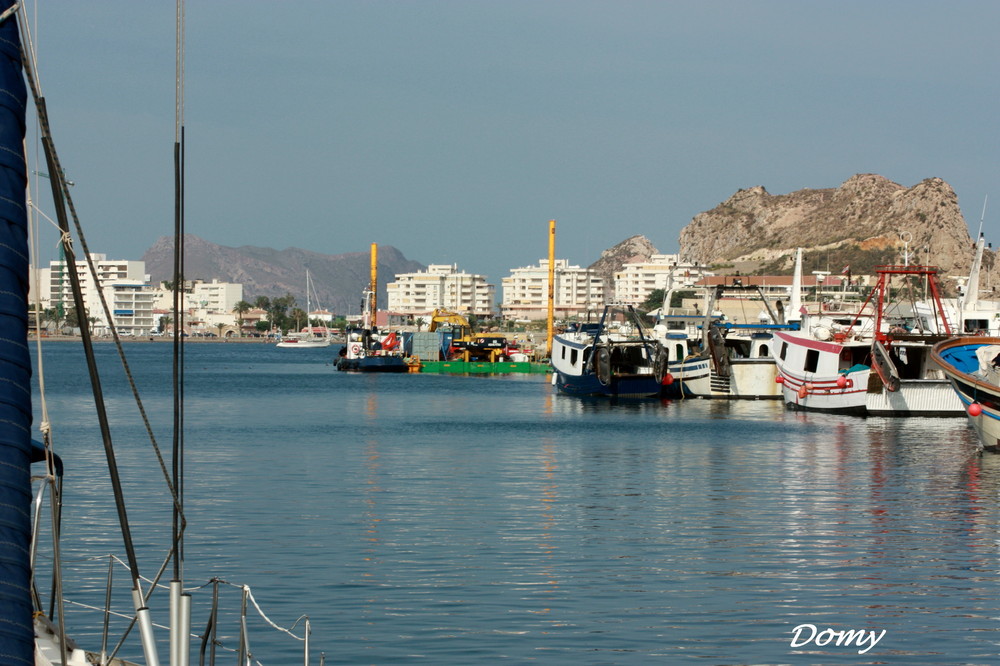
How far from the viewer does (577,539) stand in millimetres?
25625

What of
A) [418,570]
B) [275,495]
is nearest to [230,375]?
[275,495]

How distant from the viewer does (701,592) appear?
67.1 ft

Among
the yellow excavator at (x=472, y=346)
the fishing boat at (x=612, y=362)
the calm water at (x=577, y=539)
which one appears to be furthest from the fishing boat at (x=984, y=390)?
the yellow excavator at (x=472, y=346)

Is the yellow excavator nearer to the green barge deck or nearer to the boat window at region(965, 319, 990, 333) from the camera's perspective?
the green barge deck

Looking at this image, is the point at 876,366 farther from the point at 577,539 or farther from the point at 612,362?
the point at 577,539

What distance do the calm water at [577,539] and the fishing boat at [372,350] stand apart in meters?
73.7

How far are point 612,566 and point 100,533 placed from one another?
35.2 feet

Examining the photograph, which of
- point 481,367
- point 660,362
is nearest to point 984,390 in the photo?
point 660,362

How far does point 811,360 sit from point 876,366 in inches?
251

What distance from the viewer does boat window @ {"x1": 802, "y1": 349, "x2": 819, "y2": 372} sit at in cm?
6133

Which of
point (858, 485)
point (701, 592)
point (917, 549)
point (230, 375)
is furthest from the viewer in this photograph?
point (230, 375)

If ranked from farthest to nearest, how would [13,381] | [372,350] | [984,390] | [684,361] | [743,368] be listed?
1. [372,350]
2. [684,361]
3. [743,368]
4. [984,390]
5. [13,381]

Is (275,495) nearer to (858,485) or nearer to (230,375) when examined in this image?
(858,485)

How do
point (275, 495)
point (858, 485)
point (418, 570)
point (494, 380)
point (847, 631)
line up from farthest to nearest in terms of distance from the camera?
point (494, 380), point (858, 485), point (275, 495), point (418, 570), point (847, 631)
